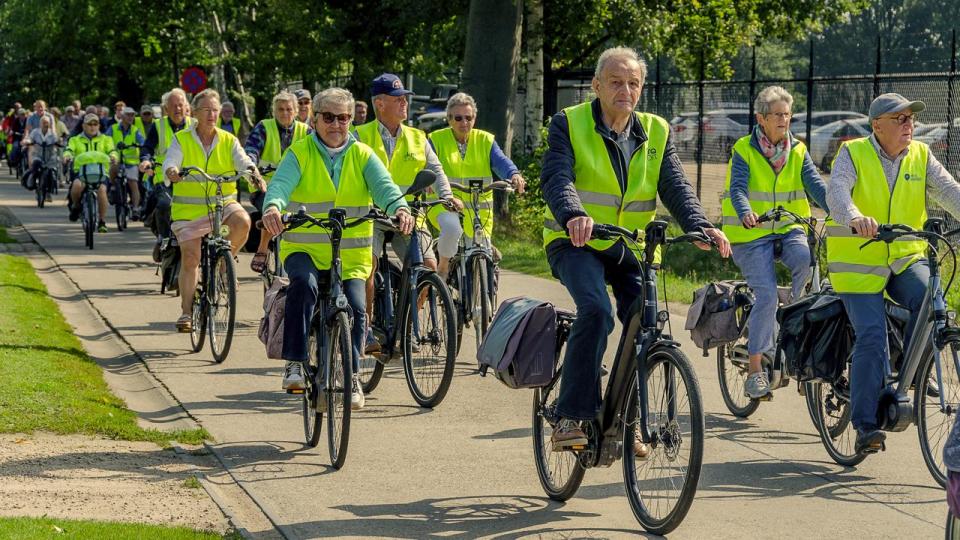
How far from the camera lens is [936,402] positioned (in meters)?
7.37

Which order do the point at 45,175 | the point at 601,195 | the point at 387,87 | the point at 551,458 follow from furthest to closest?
the point at 45,175, the point at 387,87, the point at 551,458, the point at 601,195

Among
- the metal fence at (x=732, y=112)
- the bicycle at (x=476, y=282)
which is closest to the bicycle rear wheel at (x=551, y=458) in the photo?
the bicycle at (x=476, y=282)

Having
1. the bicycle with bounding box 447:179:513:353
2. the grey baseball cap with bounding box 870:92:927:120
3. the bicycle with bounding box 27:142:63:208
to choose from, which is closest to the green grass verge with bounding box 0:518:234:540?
the grey baseball cap with bounding box 870:92:927:120

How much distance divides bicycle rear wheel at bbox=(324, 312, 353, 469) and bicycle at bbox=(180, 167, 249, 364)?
3.30 meters

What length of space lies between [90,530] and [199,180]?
6.02 metres

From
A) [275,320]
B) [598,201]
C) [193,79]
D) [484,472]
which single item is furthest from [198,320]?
[193,79]

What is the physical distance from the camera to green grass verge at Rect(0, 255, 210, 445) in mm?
8430

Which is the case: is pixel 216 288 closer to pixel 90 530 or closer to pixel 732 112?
pixel 90 530

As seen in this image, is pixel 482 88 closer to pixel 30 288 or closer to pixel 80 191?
pixel 80 191

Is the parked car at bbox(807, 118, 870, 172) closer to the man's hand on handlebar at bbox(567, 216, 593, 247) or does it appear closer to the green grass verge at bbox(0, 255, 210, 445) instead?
the green grass verge at bbox(0, 255, 210, 445)

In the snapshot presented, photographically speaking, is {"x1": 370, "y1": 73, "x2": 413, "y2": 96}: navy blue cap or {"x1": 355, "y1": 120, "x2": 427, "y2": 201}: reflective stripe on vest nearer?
{"x1": 370, "y1": 73, "x2": 413, "y2": 96}: navy blue cap

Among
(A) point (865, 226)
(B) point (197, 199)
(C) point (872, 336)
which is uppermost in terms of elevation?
(A) point (865, 226)

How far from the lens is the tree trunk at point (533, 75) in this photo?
83.4 feet

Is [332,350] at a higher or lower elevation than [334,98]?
lower
